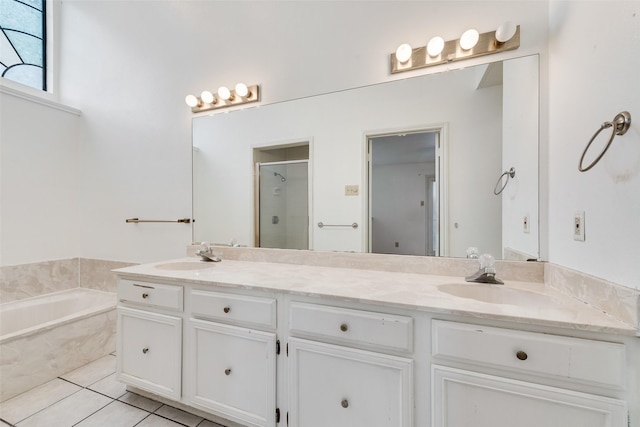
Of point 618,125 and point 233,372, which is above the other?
point 618,125

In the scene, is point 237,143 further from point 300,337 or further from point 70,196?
point 70,196

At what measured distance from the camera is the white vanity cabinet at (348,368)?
3.35 feet

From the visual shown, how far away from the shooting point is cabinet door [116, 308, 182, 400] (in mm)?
1447

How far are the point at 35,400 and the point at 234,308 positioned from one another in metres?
1.53

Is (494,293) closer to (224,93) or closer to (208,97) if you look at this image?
(224,93)

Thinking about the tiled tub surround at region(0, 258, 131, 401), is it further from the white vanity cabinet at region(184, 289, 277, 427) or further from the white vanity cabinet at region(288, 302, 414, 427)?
the white vanity cabinet at region(288, 302, 414, 427)

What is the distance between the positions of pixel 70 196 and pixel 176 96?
1524 millimetres

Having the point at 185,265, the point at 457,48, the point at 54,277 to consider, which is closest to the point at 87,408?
the point at 185,265

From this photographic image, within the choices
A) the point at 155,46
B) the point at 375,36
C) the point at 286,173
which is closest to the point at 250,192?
the point at 286,173

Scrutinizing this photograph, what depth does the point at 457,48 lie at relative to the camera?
146cm

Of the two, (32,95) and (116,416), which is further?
(32,95)

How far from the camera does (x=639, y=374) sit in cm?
76

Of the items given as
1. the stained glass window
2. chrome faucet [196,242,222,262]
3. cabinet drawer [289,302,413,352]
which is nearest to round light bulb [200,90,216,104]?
chrome faucet [196,242,222,262]

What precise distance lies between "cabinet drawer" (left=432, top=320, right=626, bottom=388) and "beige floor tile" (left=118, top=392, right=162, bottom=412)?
1.65m
